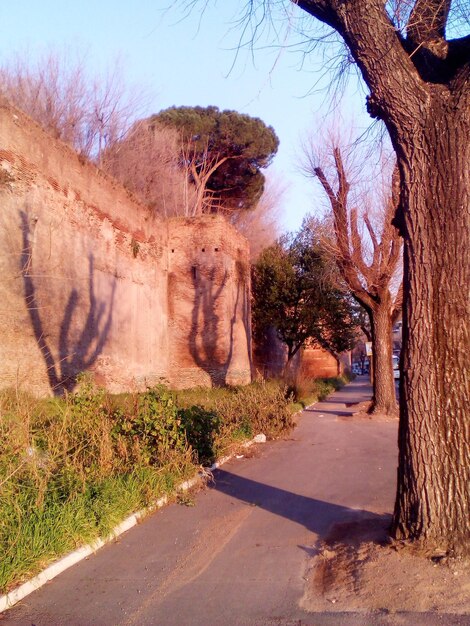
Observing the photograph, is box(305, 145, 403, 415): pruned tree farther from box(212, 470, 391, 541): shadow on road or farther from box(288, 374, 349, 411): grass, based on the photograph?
box(212, 470, 391, 541): shadow on road

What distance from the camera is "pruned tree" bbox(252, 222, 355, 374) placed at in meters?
31.9

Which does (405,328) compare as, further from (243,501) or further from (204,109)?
(204,109)

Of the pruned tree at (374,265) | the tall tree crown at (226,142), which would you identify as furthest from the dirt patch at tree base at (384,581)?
the tall tree crown at (226,142)

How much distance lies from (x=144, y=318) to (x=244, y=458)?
13.2 meters

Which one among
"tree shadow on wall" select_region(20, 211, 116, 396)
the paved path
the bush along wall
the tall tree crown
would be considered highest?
the tall tree crown

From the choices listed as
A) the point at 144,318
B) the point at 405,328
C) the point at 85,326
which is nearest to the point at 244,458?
the point at 405,328

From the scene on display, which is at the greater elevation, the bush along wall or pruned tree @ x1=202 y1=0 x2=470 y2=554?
pruned tree @ x1=202 y1=0 x2=470 y2=554

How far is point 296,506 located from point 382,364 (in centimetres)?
1268

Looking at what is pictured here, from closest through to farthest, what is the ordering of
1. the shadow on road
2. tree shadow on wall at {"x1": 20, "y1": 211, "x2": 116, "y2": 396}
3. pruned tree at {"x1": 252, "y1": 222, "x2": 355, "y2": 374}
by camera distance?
the shadow on road
tree shadow on wall at {"x1": 20, "y1": 211, "x2": 116, "y2": 396}
pruned tree at {"x1": 252, "y1": 222, "x2": 355, "y2": 374}

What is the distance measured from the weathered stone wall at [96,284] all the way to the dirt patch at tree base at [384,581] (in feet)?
19.6

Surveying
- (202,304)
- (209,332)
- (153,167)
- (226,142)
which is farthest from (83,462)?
(226,142)

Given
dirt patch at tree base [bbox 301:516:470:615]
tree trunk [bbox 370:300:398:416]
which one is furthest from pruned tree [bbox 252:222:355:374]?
dirt patch at tree base [bbox 301:516:470:615]

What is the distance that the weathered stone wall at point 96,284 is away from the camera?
15500mm

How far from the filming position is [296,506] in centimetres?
788
